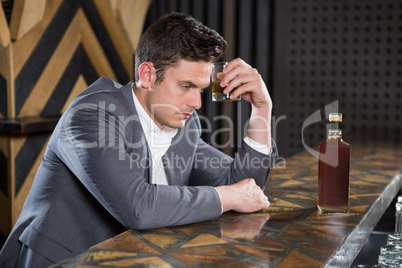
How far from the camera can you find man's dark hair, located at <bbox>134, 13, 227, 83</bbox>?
1.72m

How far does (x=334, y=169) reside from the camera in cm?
149

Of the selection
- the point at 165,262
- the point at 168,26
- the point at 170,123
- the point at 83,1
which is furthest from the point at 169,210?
the point at 83,1

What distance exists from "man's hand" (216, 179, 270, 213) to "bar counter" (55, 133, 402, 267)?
23 mm

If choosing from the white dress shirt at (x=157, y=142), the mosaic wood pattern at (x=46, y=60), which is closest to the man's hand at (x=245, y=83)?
the white dress shirt at (x=157, y=142)

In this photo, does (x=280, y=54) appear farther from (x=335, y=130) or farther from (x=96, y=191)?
(x=96, y=191)

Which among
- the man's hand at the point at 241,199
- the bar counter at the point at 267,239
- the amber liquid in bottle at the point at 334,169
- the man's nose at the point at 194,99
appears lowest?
the bar counter at the point at 267,239

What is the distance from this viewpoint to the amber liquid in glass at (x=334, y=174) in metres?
1.48

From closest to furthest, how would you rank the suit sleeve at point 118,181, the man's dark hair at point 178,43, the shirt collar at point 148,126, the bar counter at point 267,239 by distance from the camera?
the bar counter at point 267,239, the suit sleeve at point 118,181, the man's dark hair at point 178,43, the shirt collar at point 148,126

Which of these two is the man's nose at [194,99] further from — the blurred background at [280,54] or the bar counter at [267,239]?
the blurred background at [280,54]

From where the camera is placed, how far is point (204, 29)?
5.78ft

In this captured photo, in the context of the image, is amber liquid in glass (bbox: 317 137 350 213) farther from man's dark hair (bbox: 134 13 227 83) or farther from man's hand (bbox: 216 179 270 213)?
man's dark hair (bbox: 134 13 227 83)

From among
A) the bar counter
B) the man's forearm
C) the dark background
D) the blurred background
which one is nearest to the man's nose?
the man's forearm

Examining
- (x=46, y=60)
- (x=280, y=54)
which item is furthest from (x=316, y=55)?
(x=46, y=60)

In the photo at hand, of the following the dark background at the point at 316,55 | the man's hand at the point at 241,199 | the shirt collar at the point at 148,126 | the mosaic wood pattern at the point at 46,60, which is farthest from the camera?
the dark background at the point at 316,55
